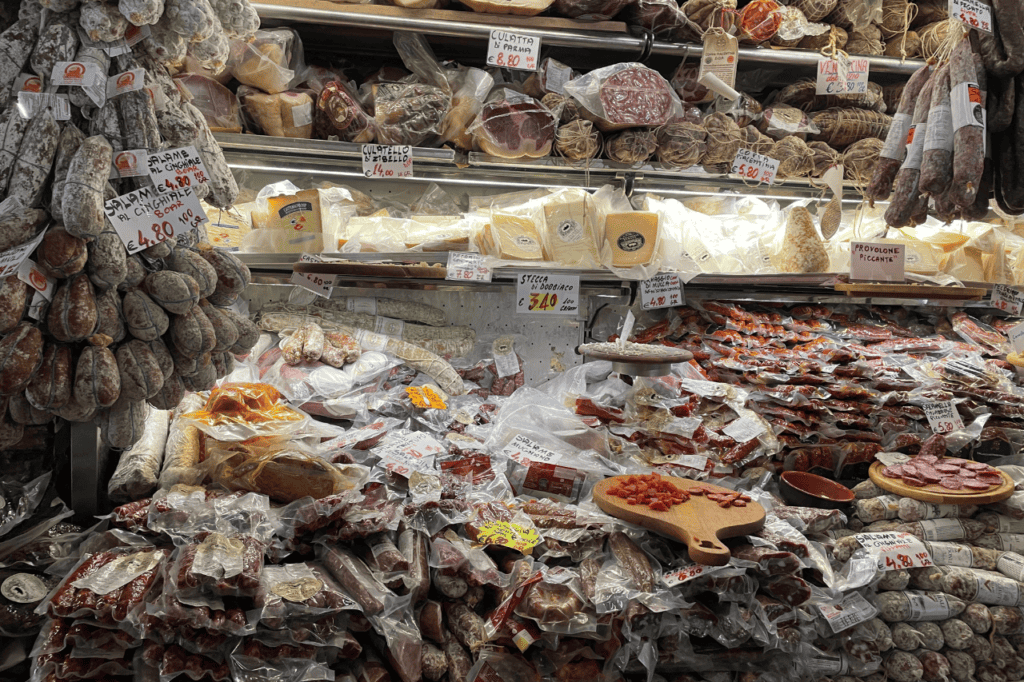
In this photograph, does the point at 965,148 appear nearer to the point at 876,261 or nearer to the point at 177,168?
the point at 876,261

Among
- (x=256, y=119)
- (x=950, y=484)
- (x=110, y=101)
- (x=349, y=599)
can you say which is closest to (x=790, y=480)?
(x=950, y=484)

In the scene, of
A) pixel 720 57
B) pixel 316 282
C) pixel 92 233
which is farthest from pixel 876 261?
pixel 92 233

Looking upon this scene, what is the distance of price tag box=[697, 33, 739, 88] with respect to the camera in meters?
3.05

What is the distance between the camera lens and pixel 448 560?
157cm

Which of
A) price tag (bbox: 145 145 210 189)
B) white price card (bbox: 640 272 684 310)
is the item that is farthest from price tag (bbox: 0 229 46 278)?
white price card (bbox: 640 272 684 310)

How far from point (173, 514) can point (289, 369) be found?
1.00 m

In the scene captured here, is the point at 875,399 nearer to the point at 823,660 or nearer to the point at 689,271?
the point at 689,271

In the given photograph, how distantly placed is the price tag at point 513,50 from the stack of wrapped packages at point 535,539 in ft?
4.37

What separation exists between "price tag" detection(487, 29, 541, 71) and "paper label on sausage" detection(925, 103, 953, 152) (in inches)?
60.2

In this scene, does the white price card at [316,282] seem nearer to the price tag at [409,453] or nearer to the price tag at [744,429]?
the price tag at [409,453]

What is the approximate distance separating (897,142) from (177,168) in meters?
2.20

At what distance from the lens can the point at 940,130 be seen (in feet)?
6.69

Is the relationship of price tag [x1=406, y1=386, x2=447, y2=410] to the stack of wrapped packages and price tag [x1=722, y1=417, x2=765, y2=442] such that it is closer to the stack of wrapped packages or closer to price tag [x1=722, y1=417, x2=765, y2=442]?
the stack of wrapped packages

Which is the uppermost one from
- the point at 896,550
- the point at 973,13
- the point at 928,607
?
the point at 973,13
